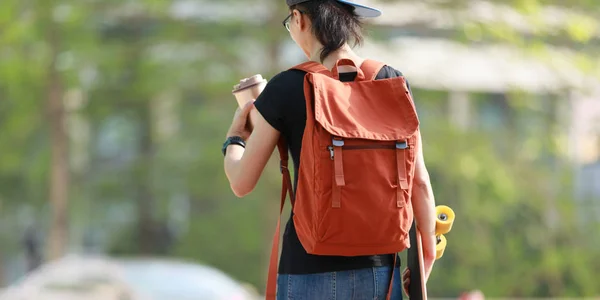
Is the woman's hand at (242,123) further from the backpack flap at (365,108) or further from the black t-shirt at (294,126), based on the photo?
the backpack flap at (365,108)

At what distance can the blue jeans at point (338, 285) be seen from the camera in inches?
95.2

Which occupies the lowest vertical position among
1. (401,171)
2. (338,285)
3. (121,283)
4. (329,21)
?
(121,283)

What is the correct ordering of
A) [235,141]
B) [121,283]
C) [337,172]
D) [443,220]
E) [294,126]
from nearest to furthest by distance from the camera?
[337,172], [294,126], [235,141], [443,220], [121,283]

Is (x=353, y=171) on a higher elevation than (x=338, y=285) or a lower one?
higher

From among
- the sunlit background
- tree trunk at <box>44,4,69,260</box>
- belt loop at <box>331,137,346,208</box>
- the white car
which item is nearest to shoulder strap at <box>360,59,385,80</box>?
belt loop at <box>331,137,346,208</box>

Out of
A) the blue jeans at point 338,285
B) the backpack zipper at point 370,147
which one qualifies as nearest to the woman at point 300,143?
the blue jeans at point 338,285

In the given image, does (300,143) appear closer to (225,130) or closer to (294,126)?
(294,126)

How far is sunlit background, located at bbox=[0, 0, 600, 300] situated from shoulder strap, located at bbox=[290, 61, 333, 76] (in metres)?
7.69

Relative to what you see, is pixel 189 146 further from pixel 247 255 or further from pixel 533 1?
pixel 533 1

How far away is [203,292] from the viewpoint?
9922 mm

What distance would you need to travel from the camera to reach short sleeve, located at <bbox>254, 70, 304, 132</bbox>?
2398mm

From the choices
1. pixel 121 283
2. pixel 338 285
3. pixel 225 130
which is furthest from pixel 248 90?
pixel 225 130

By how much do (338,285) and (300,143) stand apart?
0.34 meters

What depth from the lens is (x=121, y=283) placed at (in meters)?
8.77
